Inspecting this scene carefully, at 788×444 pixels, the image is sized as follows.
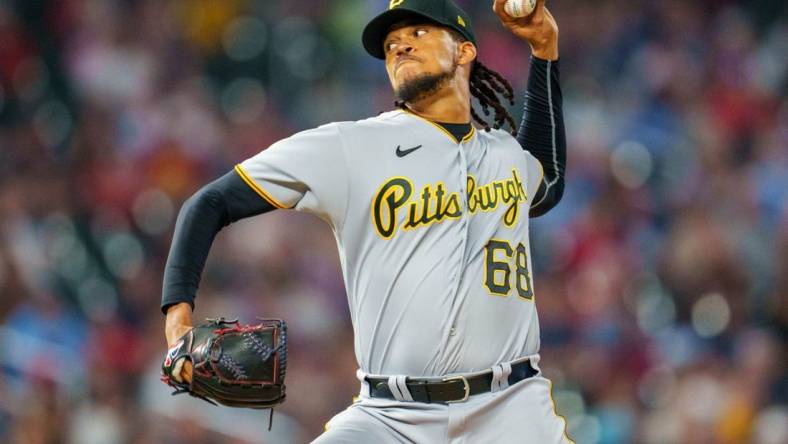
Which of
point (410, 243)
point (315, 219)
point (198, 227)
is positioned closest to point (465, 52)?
point (410, 243)

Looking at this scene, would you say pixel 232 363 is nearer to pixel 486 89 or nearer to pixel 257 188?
pixel 257 188

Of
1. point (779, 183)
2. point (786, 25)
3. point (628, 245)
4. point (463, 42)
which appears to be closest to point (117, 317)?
point (628, 245)

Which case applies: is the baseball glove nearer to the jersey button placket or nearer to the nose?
the jersey button placket

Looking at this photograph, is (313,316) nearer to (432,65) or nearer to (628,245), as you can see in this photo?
(628,245)

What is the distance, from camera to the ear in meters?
3.14

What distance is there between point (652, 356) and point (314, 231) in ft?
6.19

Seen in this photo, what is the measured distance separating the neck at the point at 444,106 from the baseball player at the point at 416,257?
0.03m

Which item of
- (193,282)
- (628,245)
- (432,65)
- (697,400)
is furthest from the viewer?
(628,245)

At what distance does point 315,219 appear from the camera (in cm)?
605

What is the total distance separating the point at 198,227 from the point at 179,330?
26 centimetres

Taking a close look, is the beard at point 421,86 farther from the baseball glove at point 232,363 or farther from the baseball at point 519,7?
the baseball glove at point 232,363

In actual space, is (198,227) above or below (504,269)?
above

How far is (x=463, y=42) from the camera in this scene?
3158mm

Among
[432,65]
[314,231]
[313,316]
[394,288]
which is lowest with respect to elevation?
[313,316]
